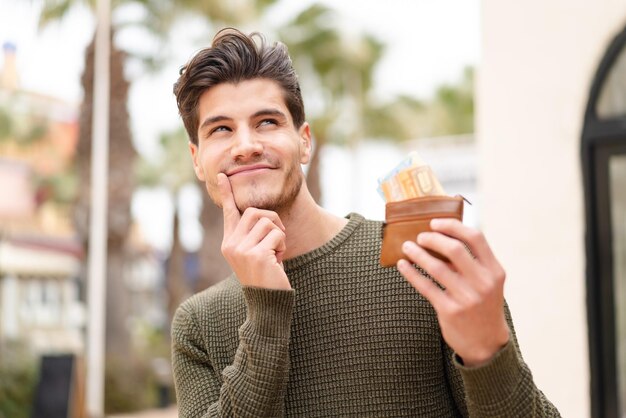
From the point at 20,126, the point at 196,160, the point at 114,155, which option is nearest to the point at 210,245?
the point at 114,155

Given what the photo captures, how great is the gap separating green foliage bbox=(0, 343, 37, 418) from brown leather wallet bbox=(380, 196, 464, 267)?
1312cm

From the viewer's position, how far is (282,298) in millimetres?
1896


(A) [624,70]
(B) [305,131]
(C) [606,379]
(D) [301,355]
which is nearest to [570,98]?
(A) [624,70]

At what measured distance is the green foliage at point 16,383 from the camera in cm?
1359

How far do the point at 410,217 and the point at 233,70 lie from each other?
0.72 metres

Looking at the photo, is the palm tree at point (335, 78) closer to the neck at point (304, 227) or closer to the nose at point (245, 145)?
the neck at point (304, 227)

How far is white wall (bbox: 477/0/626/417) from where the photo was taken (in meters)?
5.37

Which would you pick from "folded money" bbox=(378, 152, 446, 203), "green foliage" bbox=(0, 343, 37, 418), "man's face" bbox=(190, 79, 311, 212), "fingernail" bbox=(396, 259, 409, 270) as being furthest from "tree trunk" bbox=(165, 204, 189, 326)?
"fingernail" bbox=(396, 259, 409, 270)

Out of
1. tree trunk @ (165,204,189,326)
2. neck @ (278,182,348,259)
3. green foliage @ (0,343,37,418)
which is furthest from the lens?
tree trunk @ (165,204,189,326)

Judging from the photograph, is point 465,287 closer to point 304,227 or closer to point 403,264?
point 403,264

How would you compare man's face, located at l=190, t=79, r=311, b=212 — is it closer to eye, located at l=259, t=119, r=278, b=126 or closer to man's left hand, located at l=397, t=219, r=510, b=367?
eye, located at l=259, t=119, r=278, b=126

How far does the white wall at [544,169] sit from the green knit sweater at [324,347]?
342cm

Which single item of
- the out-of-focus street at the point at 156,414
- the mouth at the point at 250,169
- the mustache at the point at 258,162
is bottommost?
the out-of-focus street at the point at 156,414

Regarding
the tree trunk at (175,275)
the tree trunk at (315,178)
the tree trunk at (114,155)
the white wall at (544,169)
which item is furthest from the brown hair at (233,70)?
the tree trunk at (315,178)
